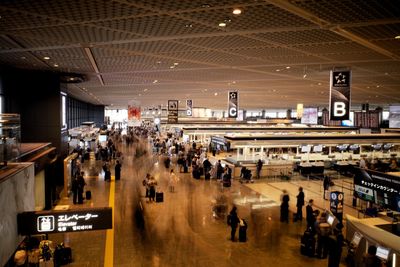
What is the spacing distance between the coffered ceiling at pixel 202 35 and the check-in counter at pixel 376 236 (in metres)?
4.77

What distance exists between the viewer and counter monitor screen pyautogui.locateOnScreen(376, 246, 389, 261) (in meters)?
7.87

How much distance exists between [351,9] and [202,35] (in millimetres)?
3050

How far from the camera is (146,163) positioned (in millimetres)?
27422

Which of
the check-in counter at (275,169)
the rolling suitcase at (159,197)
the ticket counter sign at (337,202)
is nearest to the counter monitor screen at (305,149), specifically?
the check-in counter at (275,169)

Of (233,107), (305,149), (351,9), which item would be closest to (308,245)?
(351,9)

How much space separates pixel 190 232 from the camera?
37.2ft

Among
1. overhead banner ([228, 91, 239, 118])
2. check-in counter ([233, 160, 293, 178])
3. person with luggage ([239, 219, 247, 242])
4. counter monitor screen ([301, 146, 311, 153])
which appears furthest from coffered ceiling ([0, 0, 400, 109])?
counter monitor screen ([301, 146, 311, 153])

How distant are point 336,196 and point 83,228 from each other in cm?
895

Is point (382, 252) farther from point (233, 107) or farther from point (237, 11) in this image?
point (233, 107)

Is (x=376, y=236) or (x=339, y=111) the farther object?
(x=339, y=111)

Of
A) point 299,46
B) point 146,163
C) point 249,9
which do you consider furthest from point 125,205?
point 146,163

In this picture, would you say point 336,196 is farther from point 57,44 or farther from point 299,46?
point 57,44

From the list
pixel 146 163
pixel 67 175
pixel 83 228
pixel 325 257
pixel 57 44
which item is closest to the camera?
pixel 83 228

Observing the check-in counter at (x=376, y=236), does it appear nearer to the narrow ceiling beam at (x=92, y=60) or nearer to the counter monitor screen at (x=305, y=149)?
the narrow ceiling beam at (x=92, y=60)
